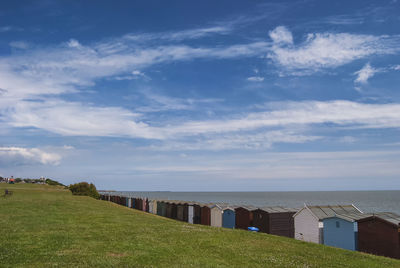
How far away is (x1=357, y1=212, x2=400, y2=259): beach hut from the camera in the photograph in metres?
19.2

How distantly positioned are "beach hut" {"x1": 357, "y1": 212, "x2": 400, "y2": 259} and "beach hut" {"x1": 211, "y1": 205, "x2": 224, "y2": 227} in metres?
14.0

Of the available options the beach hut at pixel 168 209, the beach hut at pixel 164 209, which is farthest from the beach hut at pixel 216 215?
the beach hut at pixel 164 209

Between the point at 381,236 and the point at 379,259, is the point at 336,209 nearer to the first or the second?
the point at 381,236

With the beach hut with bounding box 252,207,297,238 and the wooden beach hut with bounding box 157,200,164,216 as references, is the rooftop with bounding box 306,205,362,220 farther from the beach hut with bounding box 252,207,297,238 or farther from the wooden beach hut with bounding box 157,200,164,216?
the wooden beach hut with bounding box 157,200,164,216

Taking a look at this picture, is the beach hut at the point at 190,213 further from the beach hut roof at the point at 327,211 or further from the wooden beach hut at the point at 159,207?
the beach hut roof at the point at 327,211

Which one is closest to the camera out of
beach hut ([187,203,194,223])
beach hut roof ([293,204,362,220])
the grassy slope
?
the grassy slope

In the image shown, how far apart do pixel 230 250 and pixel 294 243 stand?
5.56 metres

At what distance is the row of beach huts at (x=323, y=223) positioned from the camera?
1986 centimetres

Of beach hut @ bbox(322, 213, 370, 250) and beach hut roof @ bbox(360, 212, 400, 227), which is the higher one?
beach hut roof @ bbox(360, 212, 400, 227)

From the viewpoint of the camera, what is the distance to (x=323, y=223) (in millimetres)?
23312

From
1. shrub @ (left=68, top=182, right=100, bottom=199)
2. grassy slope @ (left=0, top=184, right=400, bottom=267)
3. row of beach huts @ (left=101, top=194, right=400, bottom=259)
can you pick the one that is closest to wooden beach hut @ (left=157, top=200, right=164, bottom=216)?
row of beach huts @ (left=101, top=194, right=400, bottom=259)

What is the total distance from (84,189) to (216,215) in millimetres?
68823

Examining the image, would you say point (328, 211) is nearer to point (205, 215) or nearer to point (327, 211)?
point (327, 211)

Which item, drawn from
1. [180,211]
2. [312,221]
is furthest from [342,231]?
[180,211]
